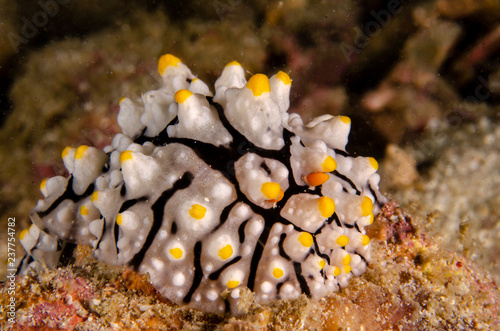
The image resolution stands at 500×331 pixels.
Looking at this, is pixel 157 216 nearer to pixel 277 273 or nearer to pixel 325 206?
pixel 277 273

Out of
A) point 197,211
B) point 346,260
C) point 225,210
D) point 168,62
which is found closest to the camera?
point 197,211

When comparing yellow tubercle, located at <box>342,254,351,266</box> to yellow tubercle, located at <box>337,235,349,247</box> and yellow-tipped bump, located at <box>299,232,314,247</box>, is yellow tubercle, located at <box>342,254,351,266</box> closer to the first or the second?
yellow tubercle, located at <box>337,235,349,247</box>

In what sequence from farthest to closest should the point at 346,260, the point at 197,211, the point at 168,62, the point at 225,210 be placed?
the point at 168,62 < the point at 346,260 < the point at 225,210 < the point at 197,211

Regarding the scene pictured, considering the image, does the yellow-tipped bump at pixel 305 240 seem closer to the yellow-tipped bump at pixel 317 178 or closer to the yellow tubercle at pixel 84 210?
the yellow-tipped bump at pixel 317 178

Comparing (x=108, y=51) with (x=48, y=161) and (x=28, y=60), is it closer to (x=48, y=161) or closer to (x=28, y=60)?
(x=28, y=60)

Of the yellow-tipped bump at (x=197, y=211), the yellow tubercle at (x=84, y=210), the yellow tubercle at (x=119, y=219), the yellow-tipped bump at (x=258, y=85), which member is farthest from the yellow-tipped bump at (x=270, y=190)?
the yellow tubercle at (x=84, y=210)

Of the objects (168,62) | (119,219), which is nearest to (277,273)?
(119,219)
